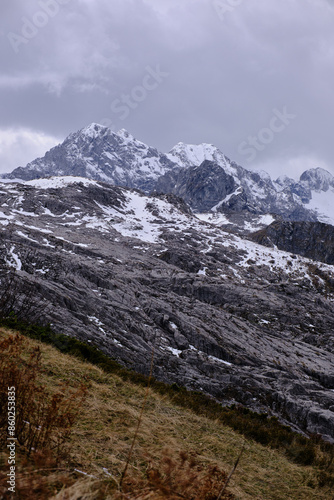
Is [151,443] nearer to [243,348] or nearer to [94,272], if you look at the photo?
[243,348]

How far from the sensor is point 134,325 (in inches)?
1393

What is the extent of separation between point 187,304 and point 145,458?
1651 inches

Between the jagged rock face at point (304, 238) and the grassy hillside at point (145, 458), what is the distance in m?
147

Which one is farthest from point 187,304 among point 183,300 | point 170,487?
point 170,487

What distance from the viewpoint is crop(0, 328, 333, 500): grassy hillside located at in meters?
2.90

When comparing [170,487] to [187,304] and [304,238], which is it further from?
[304,238]

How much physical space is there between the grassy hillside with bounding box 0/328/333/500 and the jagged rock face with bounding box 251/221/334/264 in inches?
5794

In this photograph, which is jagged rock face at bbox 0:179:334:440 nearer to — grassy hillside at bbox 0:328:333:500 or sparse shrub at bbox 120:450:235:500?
grassy hillside at bbox 0:328:333:500

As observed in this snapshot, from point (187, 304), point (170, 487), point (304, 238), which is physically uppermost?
point (304, 238)

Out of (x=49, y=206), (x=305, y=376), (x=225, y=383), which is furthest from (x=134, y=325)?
(x=49, y=206)

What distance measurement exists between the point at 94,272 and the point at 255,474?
41.1 meters

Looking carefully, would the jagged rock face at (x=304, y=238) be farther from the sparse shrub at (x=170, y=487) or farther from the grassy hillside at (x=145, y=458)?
the sparse shrub at (x=170, y=487)

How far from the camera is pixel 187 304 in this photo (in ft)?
151

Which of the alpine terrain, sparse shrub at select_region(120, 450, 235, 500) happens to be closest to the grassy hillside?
sparse shrub at select_region(120, 450, 235, 500)
